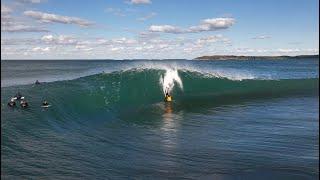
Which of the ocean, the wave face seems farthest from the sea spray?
the ocean

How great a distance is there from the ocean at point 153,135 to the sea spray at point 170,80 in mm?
2718

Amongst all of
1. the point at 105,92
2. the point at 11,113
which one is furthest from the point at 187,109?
the point at 11,113

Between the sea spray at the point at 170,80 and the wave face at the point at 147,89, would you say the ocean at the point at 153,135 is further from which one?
the sea spray at the point at 170,80

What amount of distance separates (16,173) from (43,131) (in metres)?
6.27

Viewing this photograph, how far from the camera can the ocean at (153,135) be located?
40.7 feet

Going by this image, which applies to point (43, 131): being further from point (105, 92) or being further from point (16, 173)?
point (105, 92)

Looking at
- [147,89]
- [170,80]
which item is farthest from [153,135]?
[170,80]

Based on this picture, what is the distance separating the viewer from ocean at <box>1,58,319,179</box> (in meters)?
12.4

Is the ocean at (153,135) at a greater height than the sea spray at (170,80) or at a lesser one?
lesser

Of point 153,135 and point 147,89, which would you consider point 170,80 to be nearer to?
point 147,89

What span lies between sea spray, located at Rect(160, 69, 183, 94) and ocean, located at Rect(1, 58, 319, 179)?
8.92 feet

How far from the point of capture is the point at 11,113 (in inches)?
778

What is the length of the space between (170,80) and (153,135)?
22.4 m

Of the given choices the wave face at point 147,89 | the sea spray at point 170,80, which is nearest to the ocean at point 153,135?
the wave face at point 147,89
